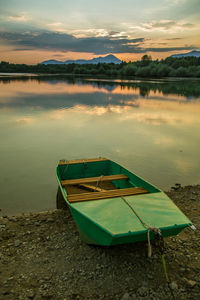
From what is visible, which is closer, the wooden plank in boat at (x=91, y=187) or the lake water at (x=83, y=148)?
the wooden plank in boat at (x=91, y=187)

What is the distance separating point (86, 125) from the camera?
58.2 ft

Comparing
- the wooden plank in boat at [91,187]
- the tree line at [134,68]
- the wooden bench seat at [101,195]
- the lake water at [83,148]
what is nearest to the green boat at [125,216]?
the wooden bench seat at [101,195]

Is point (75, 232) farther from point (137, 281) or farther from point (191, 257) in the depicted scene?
point (191, 257)

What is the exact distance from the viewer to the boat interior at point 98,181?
542cm

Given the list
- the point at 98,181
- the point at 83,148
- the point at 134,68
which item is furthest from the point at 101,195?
the point at 134,68

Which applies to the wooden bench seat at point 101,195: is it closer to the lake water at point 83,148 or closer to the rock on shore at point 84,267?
the rock on shore at point 84,267

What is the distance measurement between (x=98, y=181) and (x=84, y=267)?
3060 millimetres

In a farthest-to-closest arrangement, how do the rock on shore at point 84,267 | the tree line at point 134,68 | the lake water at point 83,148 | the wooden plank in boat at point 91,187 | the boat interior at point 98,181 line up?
1. the tree line at point 134,68
2. the lake water at point 83,148
3. the wooden plank in boat at point 91,187
4. the boat interior at point 98,181
5. the rock on shore at point 84,267

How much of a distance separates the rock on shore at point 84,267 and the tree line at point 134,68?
101 m

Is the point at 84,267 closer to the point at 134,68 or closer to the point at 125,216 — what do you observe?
the point at 125,216

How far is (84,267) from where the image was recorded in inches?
169

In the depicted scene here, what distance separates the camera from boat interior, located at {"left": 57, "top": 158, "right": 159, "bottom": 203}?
17.8 feet

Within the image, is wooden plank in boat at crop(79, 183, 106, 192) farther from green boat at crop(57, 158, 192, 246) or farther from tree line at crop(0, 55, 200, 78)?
tree line at crop(0, 55, 200, 78)

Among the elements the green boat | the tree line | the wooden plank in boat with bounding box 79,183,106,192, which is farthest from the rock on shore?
the tree line
